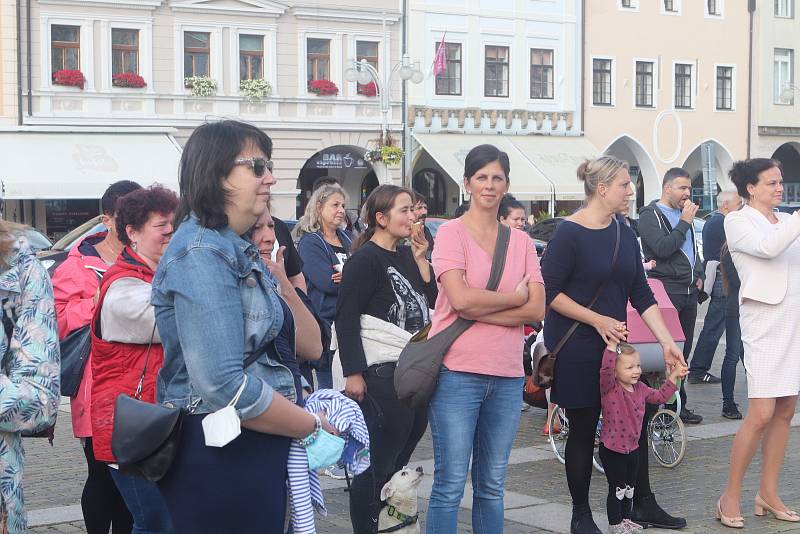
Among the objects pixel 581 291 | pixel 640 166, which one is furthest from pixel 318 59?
pixel 581 291

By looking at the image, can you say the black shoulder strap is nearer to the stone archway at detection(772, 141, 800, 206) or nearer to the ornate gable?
the ornate gable

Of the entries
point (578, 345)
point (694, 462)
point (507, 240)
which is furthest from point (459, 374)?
point (694, 462)

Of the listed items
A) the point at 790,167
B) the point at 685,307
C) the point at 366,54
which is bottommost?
the point at 685,307

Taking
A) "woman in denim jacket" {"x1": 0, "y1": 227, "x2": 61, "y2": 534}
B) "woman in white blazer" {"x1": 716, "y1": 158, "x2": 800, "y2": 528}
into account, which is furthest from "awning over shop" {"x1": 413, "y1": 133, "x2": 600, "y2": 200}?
"woman in denim jacket" {"x1": 0, "y1": 227, "x2": 61, "y2": 534}

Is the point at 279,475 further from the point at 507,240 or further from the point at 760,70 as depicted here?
the point at 760,70

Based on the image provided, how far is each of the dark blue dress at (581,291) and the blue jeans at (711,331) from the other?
5606 millimetres

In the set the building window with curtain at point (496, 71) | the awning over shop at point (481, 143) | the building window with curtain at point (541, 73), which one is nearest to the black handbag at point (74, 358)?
the awning over shop at point (481, 143)

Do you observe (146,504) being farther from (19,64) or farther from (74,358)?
(19,64)

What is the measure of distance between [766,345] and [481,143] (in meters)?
31.1

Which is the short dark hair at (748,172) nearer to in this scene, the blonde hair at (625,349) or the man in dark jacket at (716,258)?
the blonde hair at (625,349)

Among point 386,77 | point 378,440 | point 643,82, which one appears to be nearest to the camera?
point 378,440

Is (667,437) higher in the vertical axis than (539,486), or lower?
higher

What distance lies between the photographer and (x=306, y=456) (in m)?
3.62

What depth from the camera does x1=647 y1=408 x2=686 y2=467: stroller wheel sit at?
8.45 meters
